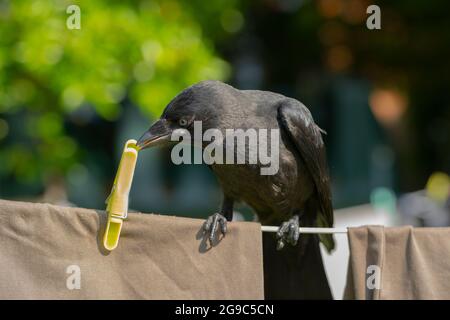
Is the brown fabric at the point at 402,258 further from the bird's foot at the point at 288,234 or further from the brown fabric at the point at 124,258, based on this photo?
the bird's foot at the point at 288,234

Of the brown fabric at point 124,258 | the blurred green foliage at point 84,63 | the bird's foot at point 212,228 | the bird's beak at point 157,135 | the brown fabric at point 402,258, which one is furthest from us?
the blurred green foliage at point 84,63

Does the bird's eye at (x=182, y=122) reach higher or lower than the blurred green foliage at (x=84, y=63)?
lower

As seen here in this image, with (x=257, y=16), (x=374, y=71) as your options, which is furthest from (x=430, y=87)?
(x=257, y=16)

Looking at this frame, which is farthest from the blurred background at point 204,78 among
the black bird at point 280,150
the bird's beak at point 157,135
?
the bird's beak at point 157,135

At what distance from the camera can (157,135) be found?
3.30 metres

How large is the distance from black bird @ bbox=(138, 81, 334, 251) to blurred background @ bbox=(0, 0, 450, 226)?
153cm

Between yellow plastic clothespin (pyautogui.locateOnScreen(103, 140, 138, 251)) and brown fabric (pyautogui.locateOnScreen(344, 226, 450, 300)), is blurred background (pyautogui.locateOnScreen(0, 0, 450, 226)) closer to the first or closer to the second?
brown fabric (pyautogui.locateOnScreen(344, 226, 450, 300))

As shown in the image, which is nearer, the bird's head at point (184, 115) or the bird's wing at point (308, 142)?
the bird's head at point (184, 115)

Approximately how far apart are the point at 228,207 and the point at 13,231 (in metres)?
1.69

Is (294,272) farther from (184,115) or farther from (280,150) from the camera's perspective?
(184,115)

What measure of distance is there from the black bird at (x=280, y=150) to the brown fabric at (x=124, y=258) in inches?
26.9

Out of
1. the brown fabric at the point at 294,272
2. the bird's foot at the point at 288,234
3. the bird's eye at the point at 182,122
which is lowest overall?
the brown fabric at the point at 294,272

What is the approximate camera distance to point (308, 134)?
3771 mm

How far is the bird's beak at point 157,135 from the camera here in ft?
10.6
